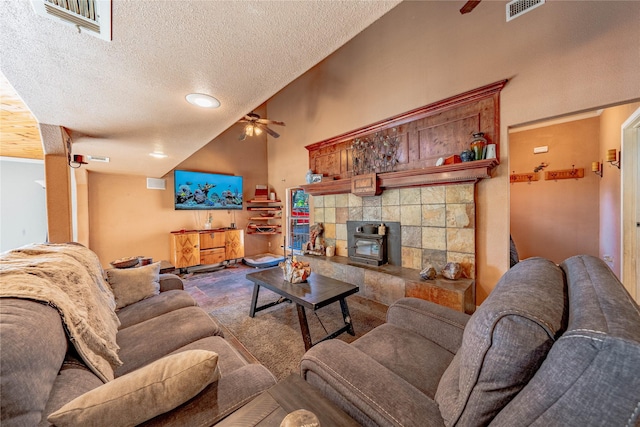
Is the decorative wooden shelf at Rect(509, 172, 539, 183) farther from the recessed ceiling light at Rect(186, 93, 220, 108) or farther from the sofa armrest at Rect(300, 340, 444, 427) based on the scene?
the recessed ceiling light at Rect(186, 93, 220, 108)

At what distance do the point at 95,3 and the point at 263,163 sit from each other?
5488mm

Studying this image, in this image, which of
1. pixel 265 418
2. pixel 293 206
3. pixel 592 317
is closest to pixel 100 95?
pixel 265 418

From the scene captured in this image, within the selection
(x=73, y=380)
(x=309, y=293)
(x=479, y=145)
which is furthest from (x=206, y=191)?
(x=479, y=145)

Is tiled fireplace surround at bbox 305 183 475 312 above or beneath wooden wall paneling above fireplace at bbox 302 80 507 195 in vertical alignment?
beneath

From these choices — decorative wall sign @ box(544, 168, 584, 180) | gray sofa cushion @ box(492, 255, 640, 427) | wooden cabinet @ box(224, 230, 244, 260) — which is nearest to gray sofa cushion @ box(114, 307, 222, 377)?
gray sofa cushion @ box(492, 255, 640, 427)

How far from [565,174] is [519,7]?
293cm

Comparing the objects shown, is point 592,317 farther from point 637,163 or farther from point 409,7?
point 409,7

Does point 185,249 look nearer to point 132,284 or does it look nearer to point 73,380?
point 132,284

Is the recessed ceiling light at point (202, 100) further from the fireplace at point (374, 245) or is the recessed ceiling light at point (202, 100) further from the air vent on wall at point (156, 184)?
the air vent on wall at point (156, 184)

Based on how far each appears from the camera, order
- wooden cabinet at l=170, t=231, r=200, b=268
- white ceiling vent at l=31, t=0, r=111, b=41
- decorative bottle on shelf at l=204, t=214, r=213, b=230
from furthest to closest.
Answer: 1. decorative bottle on shelf at l=204, t=214, r=213, b=230
2. wooden cabinet at l=170, t=231, r=200, b=268
3. white ceiling vent at l=31, t=0, r=111, b=41

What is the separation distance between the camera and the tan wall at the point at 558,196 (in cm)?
372

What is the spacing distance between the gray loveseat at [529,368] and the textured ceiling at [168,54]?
→ 134 centimetres

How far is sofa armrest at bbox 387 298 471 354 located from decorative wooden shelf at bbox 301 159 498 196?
1779 mm

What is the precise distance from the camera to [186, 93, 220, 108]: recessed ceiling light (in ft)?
5.99
